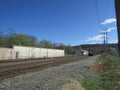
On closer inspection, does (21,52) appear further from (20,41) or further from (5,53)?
(20,41)

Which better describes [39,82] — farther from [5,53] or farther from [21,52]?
[21,52]

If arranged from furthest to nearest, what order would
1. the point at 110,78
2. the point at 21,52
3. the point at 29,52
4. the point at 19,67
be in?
the point at 29,52 < the point at 21,52 < the point at 19,67 < the point at 110,78

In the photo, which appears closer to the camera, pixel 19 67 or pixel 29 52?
pixel 19 67

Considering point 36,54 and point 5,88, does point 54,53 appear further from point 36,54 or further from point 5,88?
point 5,88

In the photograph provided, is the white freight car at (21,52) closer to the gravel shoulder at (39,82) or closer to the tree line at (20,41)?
the tree line at (20,41)

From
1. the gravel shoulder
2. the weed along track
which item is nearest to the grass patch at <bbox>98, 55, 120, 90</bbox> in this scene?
the gravel shoulder

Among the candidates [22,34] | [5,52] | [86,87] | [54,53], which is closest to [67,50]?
[22,34]

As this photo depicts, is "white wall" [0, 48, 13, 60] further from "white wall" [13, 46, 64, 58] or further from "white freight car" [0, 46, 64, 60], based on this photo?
"white wall" [13, 46, 64, 58]

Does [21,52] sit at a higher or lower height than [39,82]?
higher

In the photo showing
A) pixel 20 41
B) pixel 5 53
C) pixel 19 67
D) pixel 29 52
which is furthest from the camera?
pixel 20 41

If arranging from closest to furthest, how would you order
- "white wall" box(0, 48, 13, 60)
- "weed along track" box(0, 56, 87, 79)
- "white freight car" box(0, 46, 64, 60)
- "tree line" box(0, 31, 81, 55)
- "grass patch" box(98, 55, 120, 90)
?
"grass patch" box(98, 55, 120, 90) < "weed along track" box(0, 56, 87, 79) < "white wall" box(0, 48, 13, 60) < "white freight car" box(0, 46, 64, 60) < "tree line" box(0, 31, 81, 55)

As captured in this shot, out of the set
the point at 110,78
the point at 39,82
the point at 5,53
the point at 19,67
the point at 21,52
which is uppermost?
the point at 21,52

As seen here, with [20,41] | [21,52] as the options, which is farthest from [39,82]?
[20,41]

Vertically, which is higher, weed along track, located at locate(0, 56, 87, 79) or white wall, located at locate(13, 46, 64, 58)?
white wall, located at locate(13, 46, 64, 58)
